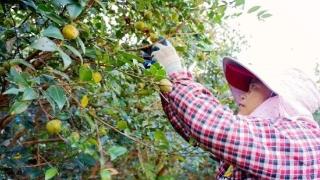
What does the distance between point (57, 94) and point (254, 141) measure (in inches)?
18.8

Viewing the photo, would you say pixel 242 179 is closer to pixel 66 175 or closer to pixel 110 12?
pixel 110 12

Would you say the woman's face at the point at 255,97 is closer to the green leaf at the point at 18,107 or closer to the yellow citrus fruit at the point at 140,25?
the yellow citrus fruit at the point at 140,25

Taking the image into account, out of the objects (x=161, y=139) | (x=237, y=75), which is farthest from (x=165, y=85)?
(x=237, y=75)

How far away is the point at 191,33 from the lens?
148cm

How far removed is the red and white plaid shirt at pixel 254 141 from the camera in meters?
1.17

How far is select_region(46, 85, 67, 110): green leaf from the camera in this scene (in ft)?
3.16

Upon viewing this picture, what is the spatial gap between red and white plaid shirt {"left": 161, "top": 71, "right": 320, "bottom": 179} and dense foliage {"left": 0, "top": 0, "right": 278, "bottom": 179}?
0.36ft

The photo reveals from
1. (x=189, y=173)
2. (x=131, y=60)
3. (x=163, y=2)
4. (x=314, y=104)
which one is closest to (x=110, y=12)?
(x=163, y=2)

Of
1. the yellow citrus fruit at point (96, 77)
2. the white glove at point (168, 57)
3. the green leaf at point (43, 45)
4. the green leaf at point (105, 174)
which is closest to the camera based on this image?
the green leaf at point (43, 45)

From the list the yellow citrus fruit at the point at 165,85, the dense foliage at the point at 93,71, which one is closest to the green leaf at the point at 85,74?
the dense foliage at the point at 93,71

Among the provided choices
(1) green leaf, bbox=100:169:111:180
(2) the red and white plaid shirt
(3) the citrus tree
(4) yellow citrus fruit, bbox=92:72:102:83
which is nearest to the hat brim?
(3) the citrus tree

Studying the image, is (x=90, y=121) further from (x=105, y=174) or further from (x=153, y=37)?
(x=153, y=37)

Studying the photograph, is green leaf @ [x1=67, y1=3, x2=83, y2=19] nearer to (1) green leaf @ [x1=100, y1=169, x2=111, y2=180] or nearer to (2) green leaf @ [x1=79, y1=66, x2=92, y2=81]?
(2) green leaf @ [x1=79, y1=66, x2=92, y2=81]

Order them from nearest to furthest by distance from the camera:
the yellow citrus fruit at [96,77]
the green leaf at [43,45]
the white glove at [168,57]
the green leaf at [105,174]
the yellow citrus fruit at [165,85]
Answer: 1. the green leaf at [43,45]
2. the green leaf at [105,174]
3. the yellow citrus fruit at [96,77]
4. the yellow citrus fruit at [165,85]
5. the white glove at [168,57]
